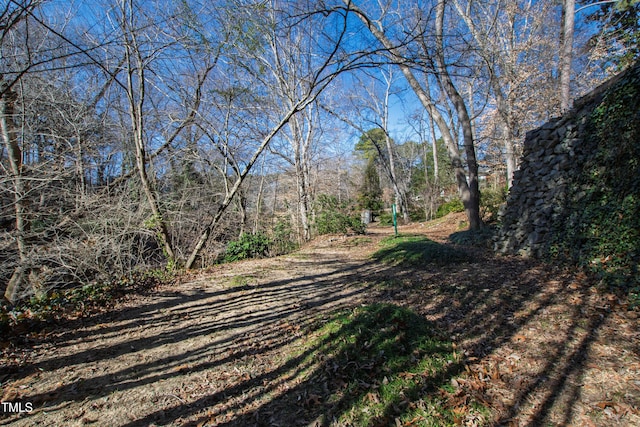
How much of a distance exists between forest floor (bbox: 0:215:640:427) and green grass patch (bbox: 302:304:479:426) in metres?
0.05

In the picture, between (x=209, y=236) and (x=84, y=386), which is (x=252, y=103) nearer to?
(x=209, y=236)

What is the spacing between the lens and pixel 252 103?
967 cm

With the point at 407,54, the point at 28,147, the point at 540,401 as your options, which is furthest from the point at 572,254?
the point at 28,147

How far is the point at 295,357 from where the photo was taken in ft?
8.89

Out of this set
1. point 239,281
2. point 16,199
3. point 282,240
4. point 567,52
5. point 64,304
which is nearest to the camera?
point 64,304

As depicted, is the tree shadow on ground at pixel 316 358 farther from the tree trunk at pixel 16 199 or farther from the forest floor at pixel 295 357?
the tree trunk at pixel 16 199

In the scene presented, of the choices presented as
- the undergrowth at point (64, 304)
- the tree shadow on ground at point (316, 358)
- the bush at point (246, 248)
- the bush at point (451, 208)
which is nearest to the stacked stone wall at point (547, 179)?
the tree shadow on ground at point (316, 358)

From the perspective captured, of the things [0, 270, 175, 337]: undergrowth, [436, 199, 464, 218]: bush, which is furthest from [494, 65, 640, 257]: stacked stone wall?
[436, 199, 464, 218]: bush

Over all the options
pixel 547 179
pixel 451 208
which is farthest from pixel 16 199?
pixel 451 208

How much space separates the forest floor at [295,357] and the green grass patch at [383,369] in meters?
0.05

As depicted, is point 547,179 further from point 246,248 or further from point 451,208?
Result: point 451,208

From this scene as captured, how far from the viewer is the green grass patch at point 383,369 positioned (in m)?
1.95

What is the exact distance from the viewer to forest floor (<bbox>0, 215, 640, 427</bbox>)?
1.99 m

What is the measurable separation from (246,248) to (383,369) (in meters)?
6.16
